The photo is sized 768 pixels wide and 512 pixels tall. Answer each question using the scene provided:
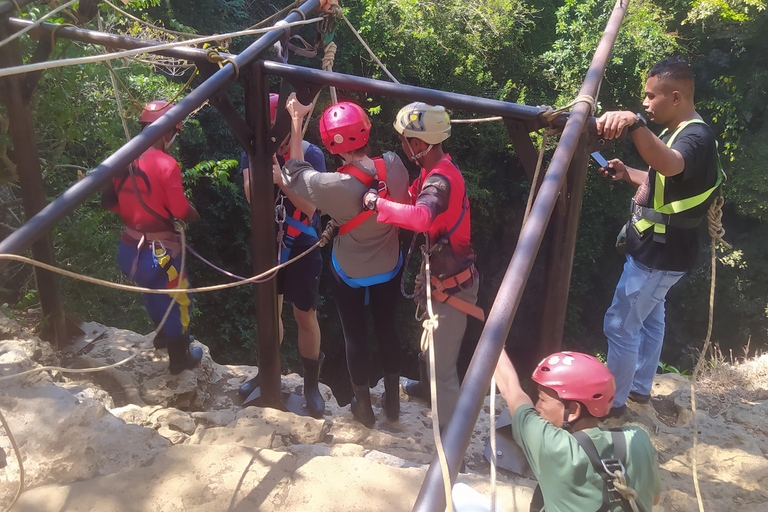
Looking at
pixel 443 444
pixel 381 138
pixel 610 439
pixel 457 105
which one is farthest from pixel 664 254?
pixel 381 138

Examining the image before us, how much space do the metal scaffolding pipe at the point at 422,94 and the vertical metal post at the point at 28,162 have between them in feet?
5.58

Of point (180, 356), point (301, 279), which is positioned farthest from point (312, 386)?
point (180, 356)

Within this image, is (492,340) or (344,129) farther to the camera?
(344,129)

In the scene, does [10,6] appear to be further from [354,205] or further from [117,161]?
[354,205]

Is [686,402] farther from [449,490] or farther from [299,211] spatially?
[449,490]

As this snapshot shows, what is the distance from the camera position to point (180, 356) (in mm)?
3422

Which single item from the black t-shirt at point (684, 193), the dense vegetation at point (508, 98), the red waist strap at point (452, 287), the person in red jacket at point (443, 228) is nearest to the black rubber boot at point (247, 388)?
the person in red jacket at point (443, 228)

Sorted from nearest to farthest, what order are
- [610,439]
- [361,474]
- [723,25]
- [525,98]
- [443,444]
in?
1. [443,444]
2. [610,439]
3. [361,474]
4. [723,25]
5. [525,98]

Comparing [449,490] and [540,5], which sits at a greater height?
[540,5]

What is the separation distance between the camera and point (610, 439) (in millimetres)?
1437

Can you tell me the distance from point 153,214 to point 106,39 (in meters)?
0.91

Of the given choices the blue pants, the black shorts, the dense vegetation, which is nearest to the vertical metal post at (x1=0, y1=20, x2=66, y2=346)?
the blue pants

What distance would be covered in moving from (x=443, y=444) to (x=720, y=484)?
230 centimetres

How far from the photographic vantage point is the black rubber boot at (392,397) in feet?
10.2
